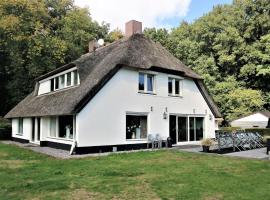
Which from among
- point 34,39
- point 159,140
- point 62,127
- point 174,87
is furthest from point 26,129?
point 34,39

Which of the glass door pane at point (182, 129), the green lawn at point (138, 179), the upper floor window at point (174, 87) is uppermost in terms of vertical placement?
the upper floor window at point (174, 87)

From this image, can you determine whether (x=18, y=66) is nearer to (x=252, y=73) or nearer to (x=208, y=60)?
(x=208, y=60)

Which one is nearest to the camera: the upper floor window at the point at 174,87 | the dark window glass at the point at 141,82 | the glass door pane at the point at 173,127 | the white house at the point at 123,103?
the white house at the point at 123,103

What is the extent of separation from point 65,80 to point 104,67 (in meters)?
4.41

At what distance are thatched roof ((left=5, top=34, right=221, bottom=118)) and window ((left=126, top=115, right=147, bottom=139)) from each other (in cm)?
321

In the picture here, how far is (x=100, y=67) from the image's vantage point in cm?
2031

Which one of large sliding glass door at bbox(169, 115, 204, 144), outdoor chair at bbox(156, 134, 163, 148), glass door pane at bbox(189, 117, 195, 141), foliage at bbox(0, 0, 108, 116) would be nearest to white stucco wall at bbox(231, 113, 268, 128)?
large sliding glass door at bbox(169, 115, 204, 144)

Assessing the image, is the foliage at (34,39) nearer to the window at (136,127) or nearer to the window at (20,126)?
the window at (20,126)

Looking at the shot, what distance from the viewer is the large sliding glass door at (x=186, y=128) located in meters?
22.7

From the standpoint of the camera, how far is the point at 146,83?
21.4m

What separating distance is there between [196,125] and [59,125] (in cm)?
1055

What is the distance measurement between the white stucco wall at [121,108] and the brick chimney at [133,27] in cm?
441

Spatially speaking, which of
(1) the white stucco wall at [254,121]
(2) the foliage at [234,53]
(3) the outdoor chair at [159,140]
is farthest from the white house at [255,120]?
(3) the outdoor chair at [159,140]

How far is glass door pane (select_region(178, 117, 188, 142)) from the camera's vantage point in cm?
2308
